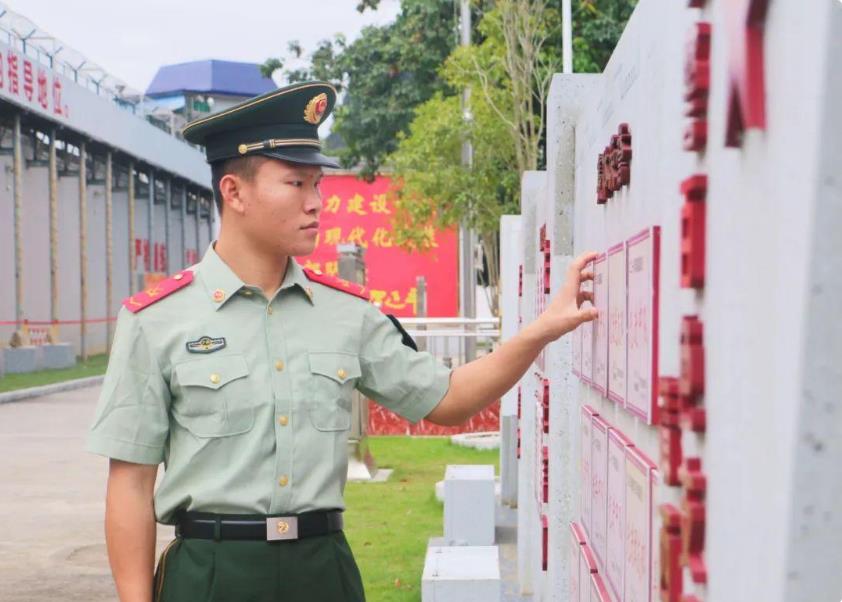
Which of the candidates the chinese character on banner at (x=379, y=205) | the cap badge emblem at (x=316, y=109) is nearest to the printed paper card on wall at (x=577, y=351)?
the cap badge emblem at (x=316, y=109)

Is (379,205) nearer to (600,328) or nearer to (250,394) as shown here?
(250,394)

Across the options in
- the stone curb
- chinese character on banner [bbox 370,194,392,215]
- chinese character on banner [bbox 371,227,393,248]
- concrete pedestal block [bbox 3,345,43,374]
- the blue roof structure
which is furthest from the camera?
the blue roof structure

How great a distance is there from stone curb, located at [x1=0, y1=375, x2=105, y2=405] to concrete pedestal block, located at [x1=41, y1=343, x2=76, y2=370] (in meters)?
1.99

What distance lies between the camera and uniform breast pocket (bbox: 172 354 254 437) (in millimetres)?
2869

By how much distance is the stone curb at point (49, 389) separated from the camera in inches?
800

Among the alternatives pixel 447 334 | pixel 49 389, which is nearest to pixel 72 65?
pixel 49 389

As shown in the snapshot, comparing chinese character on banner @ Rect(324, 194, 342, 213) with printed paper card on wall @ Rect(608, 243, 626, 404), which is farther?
chinese character on banner @ Rect(324, 194, 342, 213)

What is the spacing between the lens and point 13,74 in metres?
24.1

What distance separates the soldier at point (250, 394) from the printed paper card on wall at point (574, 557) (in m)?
0.52

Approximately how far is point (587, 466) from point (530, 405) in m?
3.47

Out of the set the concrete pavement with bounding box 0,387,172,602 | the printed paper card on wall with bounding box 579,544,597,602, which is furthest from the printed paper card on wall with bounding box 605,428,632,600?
the concrete pavement with bounding box 0,387,172,602

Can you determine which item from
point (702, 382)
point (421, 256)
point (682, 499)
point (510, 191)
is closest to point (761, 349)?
point (702, 382)

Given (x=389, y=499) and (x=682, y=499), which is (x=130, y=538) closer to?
(x=682, y=499)

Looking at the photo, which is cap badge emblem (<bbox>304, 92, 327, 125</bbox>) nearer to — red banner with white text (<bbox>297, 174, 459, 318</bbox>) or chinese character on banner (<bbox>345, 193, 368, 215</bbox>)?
red banner with white text (<bbox>297, 174, 459, 318</bbox>)
